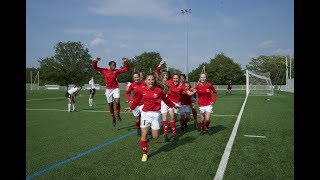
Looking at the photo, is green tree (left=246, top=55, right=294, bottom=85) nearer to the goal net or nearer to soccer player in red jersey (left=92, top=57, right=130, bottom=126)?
the goal net

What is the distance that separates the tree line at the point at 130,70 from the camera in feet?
326

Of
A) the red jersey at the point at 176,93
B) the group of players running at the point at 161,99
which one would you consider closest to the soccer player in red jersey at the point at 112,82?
the group of players running at the point at 161,99

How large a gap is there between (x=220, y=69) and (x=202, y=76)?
312 feet

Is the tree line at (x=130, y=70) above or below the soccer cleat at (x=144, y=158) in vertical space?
above

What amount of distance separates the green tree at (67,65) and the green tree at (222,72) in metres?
40.2

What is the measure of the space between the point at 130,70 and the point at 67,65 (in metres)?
24.7

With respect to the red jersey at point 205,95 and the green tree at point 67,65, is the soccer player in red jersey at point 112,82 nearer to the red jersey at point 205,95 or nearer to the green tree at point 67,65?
the red jersey at point 205,95

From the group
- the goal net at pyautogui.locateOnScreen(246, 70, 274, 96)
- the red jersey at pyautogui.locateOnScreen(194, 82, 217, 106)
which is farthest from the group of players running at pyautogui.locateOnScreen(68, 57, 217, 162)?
the goal net at pyautogui.locateOnScreen(246, 70, 274, 96)

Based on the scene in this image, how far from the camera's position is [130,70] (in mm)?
106562

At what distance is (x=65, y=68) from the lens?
106250 mm

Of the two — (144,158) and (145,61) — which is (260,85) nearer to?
(144,158)
